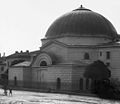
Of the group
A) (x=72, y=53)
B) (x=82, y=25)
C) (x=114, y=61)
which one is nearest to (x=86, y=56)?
(x=72, y=53)

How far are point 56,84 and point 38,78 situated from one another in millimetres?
6766

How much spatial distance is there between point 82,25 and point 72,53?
5.43 metres

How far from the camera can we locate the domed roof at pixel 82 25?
63.3 metres

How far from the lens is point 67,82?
5716 cm

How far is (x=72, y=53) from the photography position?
62.0 m

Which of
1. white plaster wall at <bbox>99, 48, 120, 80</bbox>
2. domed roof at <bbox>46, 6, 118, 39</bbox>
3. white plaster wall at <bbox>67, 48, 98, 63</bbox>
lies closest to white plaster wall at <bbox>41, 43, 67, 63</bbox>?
white plaster wall at <bbox>67, 48, 98, 63</bbox>

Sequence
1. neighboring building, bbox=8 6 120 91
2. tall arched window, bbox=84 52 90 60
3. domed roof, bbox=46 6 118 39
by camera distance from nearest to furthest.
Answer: neighboring building, bbox=8 6 120 91 < tall arched window, bbox=84 52 90 60 < domed roof, bbox=46 6 118 39

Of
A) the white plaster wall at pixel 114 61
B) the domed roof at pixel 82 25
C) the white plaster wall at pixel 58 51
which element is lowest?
the white plaster wall at pixel 114 61

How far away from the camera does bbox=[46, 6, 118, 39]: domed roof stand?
63281 mm

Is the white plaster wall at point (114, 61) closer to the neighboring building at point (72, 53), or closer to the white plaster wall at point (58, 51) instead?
the neighboring building at point (72, 53)

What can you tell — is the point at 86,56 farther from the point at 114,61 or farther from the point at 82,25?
the point at 114,61

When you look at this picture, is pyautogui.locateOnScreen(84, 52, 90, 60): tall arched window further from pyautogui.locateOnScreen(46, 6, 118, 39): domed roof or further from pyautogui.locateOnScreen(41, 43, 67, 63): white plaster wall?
pyautogui.locateOnScreen(46, 6, 118, 39): domed roof

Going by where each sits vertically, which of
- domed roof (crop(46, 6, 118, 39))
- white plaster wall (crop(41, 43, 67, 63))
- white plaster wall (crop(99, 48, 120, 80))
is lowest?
white plaster wall (crop(99, 48, 120, 80))

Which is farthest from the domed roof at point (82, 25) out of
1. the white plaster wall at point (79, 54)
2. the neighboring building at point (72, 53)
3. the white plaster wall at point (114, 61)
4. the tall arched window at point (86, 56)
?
the white plaster wall at point (114, 61)
